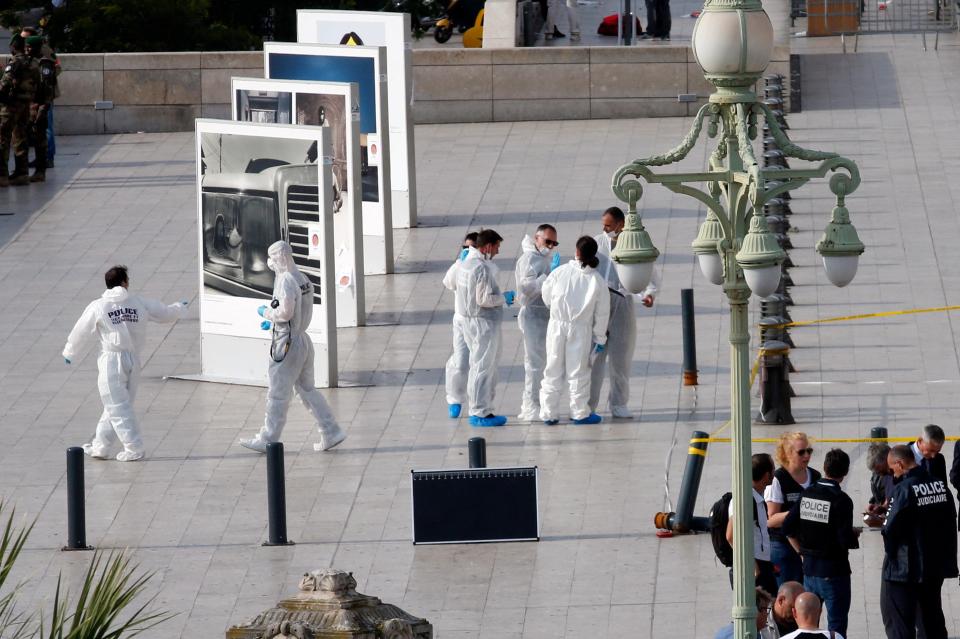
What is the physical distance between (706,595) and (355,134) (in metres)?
8.57

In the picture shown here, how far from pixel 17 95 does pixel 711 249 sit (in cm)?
1764

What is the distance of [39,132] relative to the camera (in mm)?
26031

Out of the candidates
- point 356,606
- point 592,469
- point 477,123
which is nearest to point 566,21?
point 477,123

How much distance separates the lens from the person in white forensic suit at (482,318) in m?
15.7

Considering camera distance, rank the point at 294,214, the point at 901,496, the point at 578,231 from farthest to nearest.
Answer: the point at 578,231, the point at 294,214, the point at 901,496

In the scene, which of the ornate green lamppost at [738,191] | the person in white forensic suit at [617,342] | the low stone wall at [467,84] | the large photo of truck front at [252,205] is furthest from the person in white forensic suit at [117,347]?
the low stone wall at [467,84]

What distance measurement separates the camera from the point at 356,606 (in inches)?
371

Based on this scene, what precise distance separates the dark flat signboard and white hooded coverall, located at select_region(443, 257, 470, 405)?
125 inches

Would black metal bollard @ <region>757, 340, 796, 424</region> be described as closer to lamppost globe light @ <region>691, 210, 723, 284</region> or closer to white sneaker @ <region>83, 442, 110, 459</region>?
white sneaker @ <region>83, 442, 110, 459</region>

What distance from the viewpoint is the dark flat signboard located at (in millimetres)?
12859

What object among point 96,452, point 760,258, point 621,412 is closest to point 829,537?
point 760,258

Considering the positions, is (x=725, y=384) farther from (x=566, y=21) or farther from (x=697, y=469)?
(x=566, y=21)

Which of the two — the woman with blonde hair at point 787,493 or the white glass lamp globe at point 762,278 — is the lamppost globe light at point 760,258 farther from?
the woman with blonde hair at point 787,493

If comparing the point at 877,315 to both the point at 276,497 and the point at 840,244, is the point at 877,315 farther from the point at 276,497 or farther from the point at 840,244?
the point at 840,244
